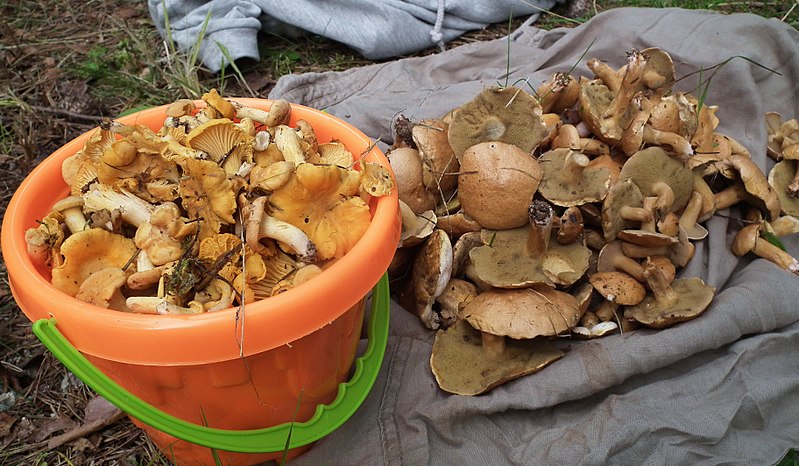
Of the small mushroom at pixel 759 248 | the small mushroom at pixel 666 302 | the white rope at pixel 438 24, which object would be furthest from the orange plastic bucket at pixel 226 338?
the white rope at pixel 438 24

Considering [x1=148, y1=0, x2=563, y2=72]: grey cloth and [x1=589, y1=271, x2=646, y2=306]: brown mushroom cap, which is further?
[x1=148, y1=0, x2=563, y2=72]: grey cloth

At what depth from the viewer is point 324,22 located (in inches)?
144

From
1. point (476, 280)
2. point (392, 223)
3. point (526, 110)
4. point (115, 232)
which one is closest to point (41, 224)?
point (115, 232)

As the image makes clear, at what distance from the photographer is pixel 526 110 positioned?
7.01 feet

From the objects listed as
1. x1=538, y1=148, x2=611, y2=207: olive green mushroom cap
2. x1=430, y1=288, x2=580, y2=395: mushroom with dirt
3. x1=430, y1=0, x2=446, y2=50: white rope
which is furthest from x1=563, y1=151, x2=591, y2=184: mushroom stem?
x1=430, y1=0, x2=446, y2=50: white rope

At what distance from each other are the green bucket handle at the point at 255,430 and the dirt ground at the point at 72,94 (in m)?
0.52

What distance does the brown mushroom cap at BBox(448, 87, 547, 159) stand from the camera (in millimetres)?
2119

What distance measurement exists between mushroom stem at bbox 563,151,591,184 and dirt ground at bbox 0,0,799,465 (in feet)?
5.26

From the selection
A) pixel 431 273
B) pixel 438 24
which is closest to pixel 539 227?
pixel 431 273

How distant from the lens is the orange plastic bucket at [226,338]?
1.30 m

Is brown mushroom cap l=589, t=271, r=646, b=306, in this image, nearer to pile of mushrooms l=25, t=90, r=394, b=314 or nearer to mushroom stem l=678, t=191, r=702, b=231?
mushroom stem l=678, t=191, r=702, b=231

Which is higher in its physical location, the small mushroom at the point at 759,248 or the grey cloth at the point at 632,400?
the small mushroom at the point at 759,248

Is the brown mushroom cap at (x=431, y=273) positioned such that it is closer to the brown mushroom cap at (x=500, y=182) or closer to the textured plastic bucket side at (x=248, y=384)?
the brown mushroom cap at (x=500, y=182)

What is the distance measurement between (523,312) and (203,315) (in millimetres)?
900
